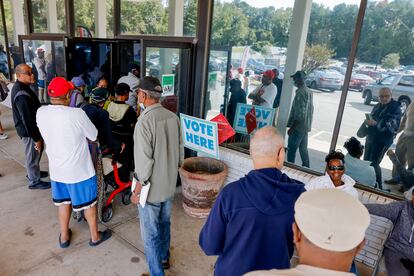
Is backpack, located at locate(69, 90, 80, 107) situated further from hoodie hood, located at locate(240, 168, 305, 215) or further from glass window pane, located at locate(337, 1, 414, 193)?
glass window pane, located at locate(337, 1, 414, 193)

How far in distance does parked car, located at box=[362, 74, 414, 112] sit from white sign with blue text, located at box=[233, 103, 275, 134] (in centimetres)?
125

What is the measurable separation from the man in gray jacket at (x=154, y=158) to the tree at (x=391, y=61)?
9.24 ft

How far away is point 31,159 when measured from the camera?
3.83 metres

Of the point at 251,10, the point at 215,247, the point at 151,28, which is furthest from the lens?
the point at 151,28

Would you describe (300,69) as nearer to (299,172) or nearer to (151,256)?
(299,172)

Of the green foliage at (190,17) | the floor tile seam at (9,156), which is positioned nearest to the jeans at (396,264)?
the green foliage at (190,17)

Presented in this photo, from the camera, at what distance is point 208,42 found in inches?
148

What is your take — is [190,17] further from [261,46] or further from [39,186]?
[39,186]

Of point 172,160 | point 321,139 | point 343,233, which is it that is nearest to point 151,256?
point 172,160

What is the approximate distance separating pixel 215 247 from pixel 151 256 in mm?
1054

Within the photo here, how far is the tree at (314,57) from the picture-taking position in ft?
13.5

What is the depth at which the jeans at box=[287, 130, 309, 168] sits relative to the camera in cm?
398

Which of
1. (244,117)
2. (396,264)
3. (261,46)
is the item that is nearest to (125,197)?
(244,117)

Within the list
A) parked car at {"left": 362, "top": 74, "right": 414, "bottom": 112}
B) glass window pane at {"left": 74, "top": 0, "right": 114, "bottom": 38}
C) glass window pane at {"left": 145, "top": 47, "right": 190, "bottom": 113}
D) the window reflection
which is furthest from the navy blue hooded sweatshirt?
glass window pane at {"left": 74, "top": 0, "right": 114, "bottom": 38}
